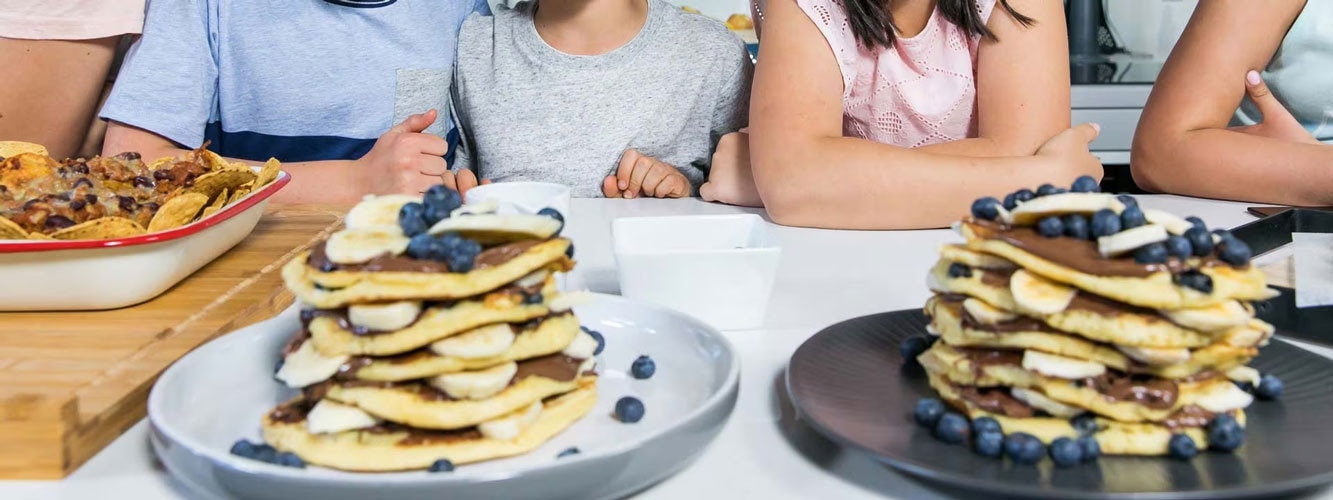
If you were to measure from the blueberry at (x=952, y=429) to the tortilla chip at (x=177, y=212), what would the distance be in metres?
0.80

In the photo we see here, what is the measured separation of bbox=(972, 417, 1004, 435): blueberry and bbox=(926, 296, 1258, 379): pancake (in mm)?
56

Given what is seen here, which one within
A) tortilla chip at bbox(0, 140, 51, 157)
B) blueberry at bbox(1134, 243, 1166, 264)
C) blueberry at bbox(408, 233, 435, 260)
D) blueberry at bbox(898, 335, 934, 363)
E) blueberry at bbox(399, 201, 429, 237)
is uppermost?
blueberry at bbox(399, 201, 429, 237)

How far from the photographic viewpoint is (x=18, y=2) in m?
1.83

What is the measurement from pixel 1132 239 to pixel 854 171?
0.77m

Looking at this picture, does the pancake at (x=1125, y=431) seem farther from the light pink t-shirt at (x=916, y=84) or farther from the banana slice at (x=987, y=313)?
the light pink t-shirt at (x=916, y=84)

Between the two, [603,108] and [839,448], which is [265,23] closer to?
[603,108]

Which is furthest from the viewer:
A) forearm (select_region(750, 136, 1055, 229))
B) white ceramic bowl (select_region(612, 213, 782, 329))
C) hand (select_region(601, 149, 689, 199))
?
hand (select_region(601, 149, 689, 199))

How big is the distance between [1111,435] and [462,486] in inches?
15.9

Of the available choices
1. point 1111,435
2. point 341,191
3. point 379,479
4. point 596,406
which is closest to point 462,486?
point 379,479

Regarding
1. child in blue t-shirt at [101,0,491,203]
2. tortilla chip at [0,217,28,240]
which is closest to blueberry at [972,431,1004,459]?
tortilla chip at [0,217,28,240]

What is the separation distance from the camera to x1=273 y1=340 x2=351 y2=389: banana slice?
2.32 feet

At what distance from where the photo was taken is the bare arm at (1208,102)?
1604 millimetres

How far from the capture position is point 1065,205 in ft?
2.41

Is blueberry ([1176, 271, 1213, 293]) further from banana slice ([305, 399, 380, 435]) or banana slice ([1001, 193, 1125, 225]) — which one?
banana slice ([305, 399, 380, 435])
